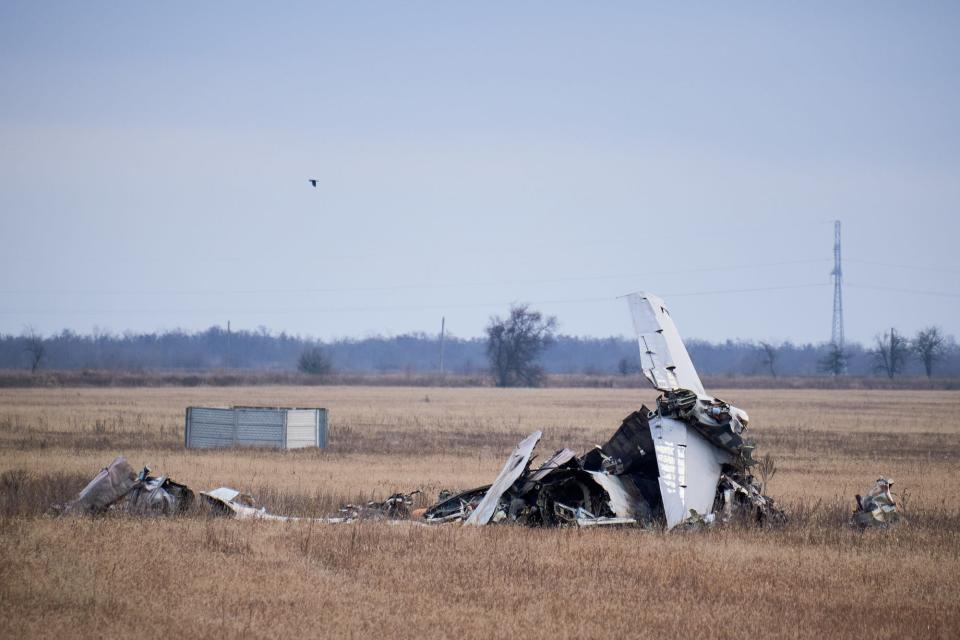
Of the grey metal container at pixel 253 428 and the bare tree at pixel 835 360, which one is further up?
the bare tree at pixel 835 360

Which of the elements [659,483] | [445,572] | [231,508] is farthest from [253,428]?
[445,572]

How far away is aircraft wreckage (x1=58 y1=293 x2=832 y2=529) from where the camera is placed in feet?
51.1

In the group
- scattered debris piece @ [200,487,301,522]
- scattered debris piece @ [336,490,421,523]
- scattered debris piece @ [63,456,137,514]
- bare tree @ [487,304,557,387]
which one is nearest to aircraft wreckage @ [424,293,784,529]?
scattered debris piece @ [336,490,421,523]

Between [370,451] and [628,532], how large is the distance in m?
14.9

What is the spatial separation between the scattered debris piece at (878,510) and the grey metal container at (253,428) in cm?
1772

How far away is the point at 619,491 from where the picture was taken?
53.6ft

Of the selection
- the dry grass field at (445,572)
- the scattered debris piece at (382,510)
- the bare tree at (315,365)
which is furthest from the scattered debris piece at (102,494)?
the bare tree at (315,365)

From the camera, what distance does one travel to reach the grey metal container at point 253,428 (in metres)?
29.6

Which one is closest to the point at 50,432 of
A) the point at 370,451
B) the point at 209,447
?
the point at 209,447

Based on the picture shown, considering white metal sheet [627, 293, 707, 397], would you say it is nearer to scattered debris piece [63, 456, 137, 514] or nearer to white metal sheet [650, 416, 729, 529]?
white metal sheet [650, 416, 729, 529]

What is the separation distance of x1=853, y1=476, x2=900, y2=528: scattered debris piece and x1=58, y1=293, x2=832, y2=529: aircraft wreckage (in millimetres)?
27

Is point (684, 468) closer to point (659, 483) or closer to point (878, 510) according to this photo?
point (659, 483)

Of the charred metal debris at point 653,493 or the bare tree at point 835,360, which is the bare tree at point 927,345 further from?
the charred metal debris at point 653,493

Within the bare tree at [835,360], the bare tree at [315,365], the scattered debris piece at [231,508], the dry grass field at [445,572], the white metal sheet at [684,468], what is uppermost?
the bare tree at [835,360]
